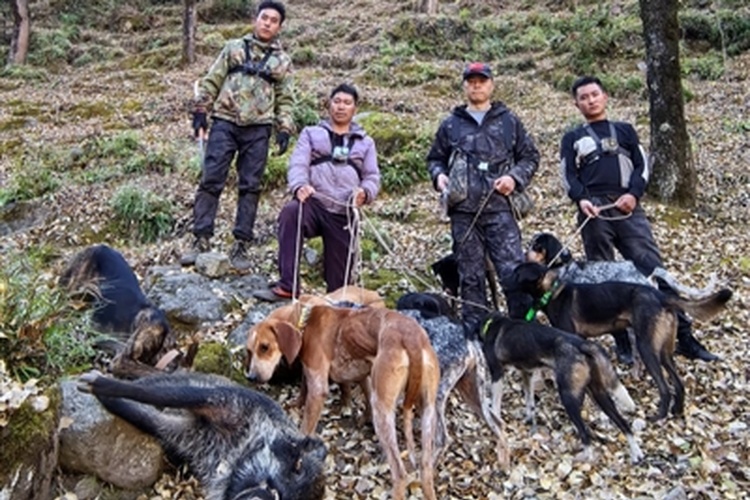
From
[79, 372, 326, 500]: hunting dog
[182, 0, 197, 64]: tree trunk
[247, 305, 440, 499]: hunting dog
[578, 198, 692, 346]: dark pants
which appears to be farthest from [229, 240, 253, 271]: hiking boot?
[182, 0, 197, 64]: tree trunk

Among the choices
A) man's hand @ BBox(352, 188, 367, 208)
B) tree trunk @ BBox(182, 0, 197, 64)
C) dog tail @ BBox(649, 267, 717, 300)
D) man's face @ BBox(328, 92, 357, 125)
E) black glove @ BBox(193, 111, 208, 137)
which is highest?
tree trunk @ BBox(182, 0, 197, 64)

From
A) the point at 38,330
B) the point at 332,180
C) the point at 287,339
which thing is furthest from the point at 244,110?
the point at 38,330

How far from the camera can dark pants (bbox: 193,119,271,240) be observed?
6.40 meters

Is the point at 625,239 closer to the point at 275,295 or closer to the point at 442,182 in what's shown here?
the point at 442,182

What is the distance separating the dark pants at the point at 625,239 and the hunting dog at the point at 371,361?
2.77 metres

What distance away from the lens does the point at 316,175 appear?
5750 millimetres

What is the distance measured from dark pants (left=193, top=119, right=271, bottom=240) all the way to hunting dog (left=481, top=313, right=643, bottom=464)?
3150mm

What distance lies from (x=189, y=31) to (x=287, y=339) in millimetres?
20347

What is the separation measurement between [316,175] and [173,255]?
280 cm

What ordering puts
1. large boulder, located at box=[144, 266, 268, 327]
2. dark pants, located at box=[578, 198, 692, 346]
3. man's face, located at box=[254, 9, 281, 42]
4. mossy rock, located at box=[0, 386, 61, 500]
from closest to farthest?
mossy rock, located at box=[0, 386, 61, 500], large boulder, located at box=[144, 266, 268, 327], dark pants, located at box=[578, 198, 692, 346], man's face, located at box=[254, 9, 281, 42]

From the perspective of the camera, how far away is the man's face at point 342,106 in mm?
5637

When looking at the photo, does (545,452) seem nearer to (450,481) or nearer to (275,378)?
(450,481)

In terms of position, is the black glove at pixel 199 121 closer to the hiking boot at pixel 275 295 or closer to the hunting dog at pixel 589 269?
A: the hiking boot at pixel 275 295

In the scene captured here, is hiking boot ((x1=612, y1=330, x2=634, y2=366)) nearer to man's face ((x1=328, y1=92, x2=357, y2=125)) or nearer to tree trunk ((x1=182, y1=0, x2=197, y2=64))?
man's face ((x1=328, y1=92, x2=357, y2=125))
